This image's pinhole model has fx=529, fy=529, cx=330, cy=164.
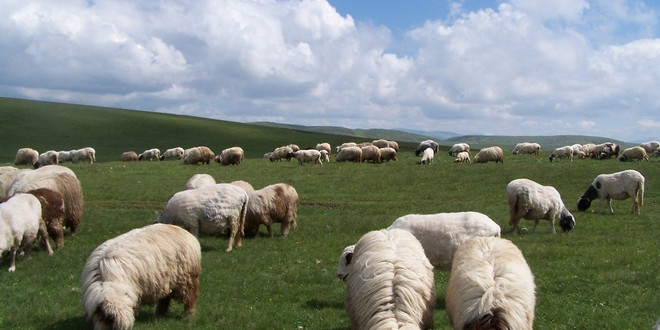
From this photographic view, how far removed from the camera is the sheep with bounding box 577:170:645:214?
77.6 ft

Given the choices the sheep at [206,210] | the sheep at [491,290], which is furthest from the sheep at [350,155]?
the sheep at [491,290]

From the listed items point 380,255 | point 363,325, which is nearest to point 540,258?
point 380,255

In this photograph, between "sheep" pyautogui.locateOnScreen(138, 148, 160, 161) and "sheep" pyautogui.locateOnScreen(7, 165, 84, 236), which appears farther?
"sheep" pyautogui.locateOnScreen(138, 148, 160, 161)

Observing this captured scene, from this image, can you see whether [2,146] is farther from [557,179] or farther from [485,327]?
[485,327]

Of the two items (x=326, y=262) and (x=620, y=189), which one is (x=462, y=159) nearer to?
(x=620, y=189)

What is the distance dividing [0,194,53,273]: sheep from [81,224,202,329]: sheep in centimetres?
500

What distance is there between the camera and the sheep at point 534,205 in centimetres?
1844

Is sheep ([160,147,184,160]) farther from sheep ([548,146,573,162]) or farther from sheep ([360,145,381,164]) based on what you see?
sheep ([548,146,573,162])

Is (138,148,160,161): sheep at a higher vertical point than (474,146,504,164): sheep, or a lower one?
lower

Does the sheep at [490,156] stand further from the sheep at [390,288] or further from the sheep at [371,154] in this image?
the sheep at [390,288]

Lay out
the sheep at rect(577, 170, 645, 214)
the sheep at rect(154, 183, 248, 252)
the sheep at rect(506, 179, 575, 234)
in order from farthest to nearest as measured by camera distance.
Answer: the sheep at rect(577, 170, 645, 214), the sheep at rect(506, 179, 575, 234), the sheep at rect(154, 183, 248, 252)

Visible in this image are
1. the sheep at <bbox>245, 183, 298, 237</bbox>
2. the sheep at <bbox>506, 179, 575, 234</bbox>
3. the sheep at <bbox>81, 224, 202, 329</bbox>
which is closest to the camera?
the sheep at <bbox>81, 224, 202, 329</bbox>

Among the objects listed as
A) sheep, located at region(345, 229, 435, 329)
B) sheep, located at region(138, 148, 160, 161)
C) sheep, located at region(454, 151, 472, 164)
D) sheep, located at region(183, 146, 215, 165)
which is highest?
sheep, located at region(345, 229, 435, 329)

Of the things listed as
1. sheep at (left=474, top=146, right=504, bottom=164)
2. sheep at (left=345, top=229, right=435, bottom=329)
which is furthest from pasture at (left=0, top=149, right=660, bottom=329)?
sheep at (left=474, top=146, right=504, bottom=164)
